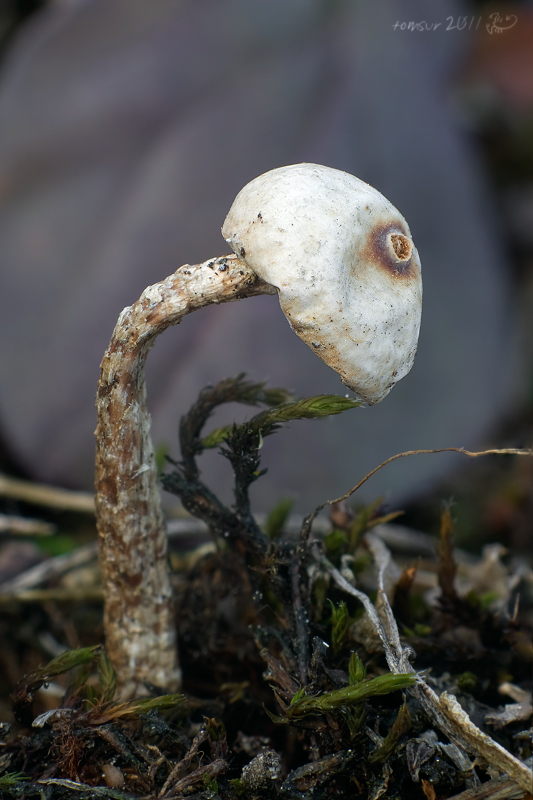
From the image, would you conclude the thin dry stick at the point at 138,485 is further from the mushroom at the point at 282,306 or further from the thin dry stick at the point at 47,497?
the thin dry stick at the point at 47,497

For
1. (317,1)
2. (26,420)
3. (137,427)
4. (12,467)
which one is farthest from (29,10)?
(137,427)

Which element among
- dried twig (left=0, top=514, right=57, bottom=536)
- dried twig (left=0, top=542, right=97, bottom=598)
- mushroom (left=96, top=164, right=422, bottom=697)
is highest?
mushroom (left=96, top=164, right=422, bottom=697)

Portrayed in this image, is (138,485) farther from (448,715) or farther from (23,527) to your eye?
(23,527)

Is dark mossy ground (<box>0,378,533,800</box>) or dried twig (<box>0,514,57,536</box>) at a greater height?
dried twig (<box>0,514,57,536</box>)

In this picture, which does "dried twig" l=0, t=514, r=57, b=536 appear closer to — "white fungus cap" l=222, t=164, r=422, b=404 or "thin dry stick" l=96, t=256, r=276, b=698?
"thin dry stick" l=96, t=256, r=276, b=698

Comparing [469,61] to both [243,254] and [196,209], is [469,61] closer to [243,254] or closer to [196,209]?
[196,209]

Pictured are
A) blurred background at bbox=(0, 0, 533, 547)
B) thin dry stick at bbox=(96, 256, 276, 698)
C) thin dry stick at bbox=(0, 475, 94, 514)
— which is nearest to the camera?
thin dry stick at bbox=(96, 256, 276, 698)

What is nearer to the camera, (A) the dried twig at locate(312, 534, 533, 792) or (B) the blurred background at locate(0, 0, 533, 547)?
(A) the dried twig at locate(312, 534, 533, 792)

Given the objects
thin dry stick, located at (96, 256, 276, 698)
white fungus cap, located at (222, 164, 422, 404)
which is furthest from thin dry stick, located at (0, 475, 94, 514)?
white fungus cap, located at (222, 164, 422, 404)
